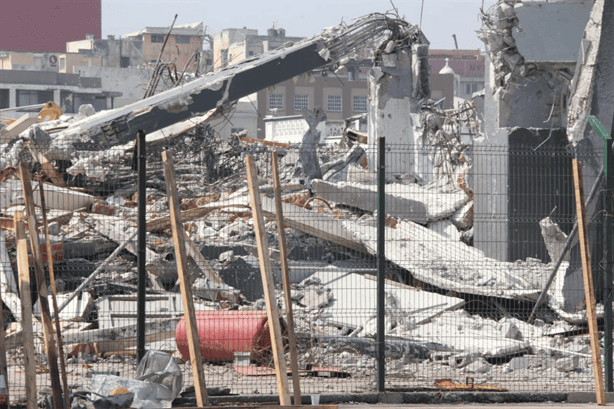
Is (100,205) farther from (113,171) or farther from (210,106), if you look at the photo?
(210,106)

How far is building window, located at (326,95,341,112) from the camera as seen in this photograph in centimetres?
8350

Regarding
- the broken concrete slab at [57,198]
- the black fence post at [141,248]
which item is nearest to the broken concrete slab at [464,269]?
the black fence post at [141,248]

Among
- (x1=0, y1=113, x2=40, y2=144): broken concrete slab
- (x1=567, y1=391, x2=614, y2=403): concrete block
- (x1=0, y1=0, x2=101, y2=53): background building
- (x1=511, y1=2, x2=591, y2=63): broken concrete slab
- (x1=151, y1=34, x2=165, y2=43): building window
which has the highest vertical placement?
(x1=0, y1=0, x2=101, y2=53): background building

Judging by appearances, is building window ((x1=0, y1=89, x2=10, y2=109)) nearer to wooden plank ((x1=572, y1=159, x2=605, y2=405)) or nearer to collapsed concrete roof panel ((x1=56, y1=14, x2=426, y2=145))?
collapsed concrete roof panel ((x1=56, y1=14, x2=426, y2=145))

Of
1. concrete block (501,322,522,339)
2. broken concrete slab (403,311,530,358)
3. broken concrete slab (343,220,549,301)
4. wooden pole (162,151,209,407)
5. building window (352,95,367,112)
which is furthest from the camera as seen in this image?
building window (352,95,367,112)

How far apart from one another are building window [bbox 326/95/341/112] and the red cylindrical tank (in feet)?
250

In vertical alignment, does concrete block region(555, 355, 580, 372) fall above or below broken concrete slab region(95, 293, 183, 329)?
below

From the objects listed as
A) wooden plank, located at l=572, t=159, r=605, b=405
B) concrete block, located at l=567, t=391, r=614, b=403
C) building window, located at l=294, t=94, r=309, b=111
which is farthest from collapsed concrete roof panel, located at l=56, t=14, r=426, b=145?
building window, located at l=294, t=94, r=309, b=111

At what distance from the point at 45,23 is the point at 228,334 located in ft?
293

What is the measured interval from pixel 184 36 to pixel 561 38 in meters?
74.0

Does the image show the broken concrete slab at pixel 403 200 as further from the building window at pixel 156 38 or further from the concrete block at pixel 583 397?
the building window at pixel 156 38

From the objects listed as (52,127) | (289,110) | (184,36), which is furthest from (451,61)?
(52,127)

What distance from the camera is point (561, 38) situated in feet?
41.8

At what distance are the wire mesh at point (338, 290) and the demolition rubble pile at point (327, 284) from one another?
22mm
